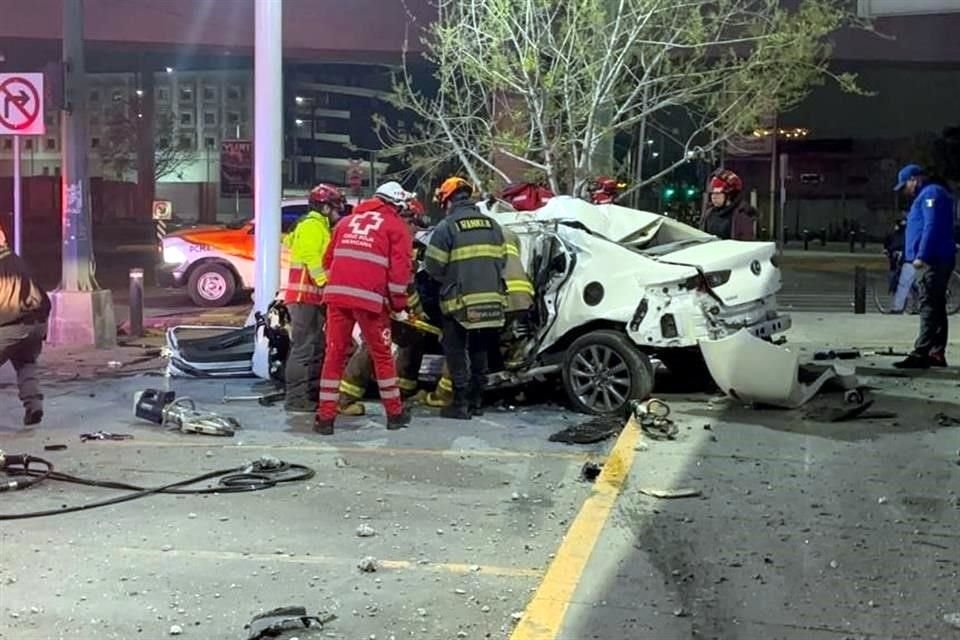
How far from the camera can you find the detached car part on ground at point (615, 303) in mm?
8336

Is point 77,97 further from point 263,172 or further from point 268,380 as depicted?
point 268,380

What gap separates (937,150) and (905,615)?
5407 cm

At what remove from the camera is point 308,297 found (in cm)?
877

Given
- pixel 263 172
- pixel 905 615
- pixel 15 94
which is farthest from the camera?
pixel 15 94

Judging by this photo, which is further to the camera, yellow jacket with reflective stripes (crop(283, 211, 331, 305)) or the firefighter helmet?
yellow jacket with reflective stripes (crop(283, 211, 331, 305))

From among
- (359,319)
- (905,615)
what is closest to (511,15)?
(359,319)

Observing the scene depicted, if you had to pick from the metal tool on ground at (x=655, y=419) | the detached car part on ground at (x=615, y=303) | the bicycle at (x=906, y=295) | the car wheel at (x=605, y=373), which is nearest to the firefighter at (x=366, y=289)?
the detached car part on ground at (x=615, y=303)

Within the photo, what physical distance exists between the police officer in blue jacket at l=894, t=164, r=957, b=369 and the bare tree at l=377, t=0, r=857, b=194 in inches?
142

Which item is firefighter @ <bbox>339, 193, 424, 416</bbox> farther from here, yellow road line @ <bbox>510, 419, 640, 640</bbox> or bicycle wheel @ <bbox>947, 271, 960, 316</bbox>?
bicycle wheel @ <bbox>947, 271, 960, 316</bbox>

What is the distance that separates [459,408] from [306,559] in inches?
129

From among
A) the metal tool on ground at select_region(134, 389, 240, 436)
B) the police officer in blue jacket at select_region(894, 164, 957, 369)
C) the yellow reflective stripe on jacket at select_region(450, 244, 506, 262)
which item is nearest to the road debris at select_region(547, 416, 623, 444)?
the yellow reflective stripe on jacket at select_region(450, 244, 506, 262)

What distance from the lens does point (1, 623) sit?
4.62 m

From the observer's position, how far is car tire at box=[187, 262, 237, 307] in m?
18.1

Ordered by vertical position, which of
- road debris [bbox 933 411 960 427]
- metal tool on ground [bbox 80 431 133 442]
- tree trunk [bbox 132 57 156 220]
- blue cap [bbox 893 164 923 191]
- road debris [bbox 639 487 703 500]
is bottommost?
metal tool on ground [bbox 80 431 133 442]
